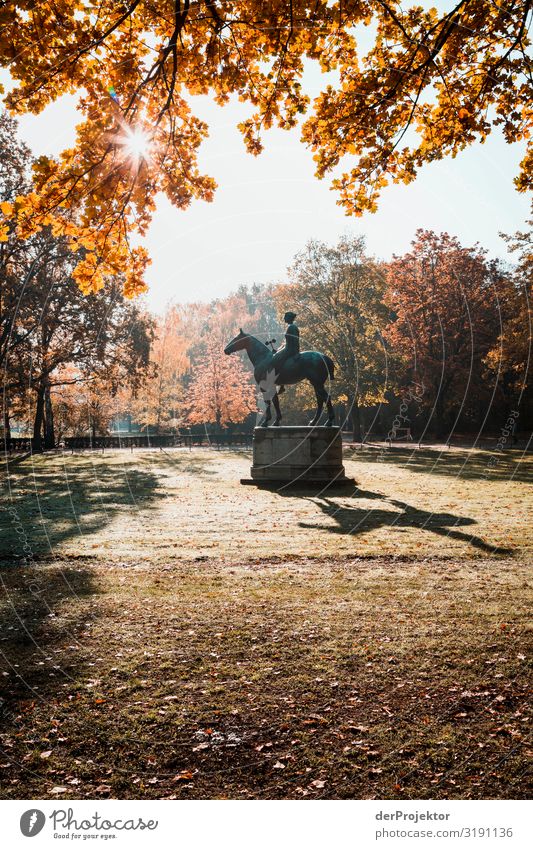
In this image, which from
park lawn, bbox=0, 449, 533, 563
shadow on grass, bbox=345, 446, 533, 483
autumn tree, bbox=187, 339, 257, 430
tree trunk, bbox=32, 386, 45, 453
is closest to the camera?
park lawn, bbox=0, 449, 533, 563

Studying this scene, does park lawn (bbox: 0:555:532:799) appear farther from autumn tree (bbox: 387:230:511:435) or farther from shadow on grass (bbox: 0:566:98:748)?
autumn tree (bbox: 387:230:511:435)

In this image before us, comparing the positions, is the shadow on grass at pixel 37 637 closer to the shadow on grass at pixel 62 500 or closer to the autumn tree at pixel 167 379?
the shadow on grass at pixel 62 500

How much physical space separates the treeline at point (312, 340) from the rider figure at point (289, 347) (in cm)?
855

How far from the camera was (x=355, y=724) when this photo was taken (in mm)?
4352

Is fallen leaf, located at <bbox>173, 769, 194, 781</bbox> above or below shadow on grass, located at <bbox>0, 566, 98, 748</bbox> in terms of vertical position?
below

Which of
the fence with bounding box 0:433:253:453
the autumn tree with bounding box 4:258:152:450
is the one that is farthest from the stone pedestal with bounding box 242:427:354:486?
the fence with bounding box 0:433:253:453

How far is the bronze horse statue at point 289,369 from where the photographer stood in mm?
19297

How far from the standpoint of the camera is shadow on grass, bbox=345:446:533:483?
22531 mm

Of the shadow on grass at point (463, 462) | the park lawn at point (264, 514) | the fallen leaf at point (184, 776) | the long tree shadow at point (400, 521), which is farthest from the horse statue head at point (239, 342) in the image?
the fallen leaf at point (184, 776)

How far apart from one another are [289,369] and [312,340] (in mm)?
17945

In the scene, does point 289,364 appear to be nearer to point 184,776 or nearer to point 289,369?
point 289,369

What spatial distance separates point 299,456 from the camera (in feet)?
62.7

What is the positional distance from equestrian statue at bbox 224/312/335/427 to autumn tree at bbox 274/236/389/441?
16.4 meters
